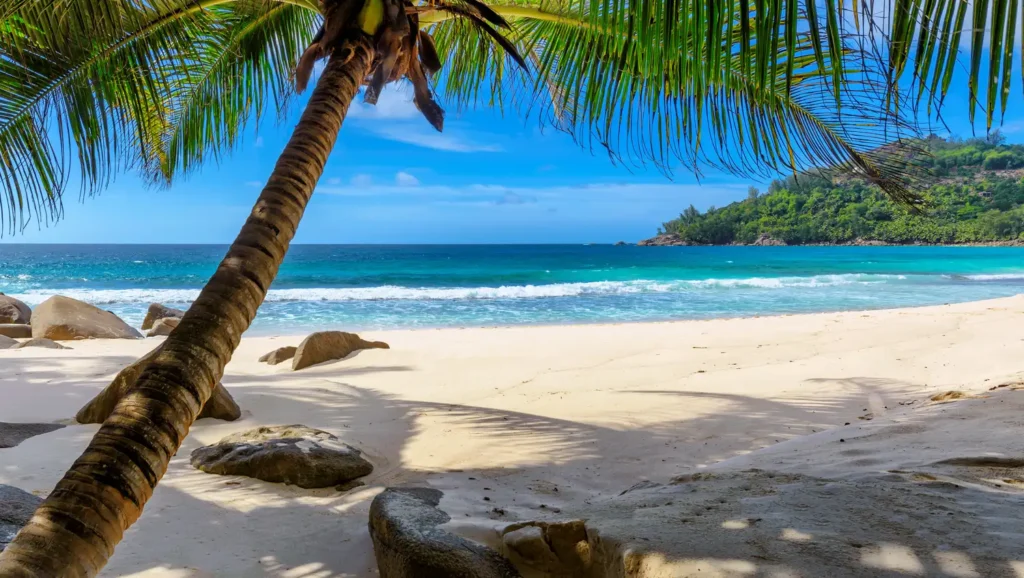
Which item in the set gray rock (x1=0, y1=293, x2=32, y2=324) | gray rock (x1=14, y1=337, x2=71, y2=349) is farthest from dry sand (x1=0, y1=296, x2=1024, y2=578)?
gray rock (x1=0, y1=293, x2=32, y2=324)

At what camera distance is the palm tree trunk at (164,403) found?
5.19 ft

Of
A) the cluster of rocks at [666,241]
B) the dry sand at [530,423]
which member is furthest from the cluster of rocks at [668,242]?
the dry sand at [530,423]

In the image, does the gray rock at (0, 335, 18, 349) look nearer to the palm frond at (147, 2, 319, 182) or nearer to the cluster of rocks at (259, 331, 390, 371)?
the cluster of rocks at (259, 331, 390, 371)

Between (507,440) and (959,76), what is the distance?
10.7 feet

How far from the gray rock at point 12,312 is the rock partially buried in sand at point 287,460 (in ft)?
45.6

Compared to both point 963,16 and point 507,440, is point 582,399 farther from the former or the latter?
point 963,16

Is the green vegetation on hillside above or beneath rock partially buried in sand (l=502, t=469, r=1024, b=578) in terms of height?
above

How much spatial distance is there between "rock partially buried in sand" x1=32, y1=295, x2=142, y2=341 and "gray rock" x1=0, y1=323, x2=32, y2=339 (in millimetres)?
516

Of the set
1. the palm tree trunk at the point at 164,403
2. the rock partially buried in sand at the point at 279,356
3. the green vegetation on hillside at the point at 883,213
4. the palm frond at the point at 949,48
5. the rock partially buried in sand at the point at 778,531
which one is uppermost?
the green vegetation on hillside at the point at 883,213

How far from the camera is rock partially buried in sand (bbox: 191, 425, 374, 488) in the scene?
3.48m

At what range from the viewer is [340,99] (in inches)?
114

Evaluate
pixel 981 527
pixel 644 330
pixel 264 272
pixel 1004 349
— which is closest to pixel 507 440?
pixel 264 272

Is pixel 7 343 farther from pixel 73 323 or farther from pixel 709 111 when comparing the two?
pixel 709 111

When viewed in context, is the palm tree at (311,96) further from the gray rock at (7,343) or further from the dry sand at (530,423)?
the gray rock at (7,343)
